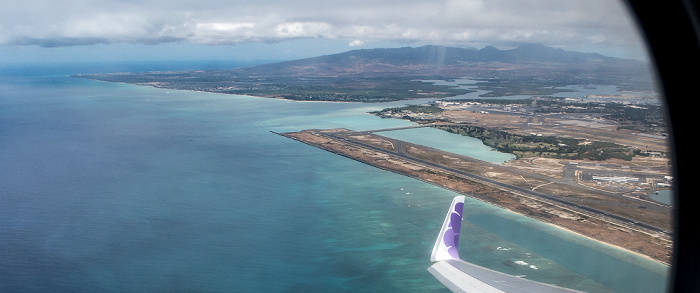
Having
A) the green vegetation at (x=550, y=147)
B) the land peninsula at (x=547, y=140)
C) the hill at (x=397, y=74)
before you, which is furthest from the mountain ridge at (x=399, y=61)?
the green vegetation at (x=550, y=147)

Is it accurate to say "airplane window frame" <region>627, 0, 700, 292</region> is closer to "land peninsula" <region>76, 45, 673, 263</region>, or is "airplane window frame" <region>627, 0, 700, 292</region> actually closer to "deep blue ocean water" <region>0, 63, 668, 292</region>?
"land peninsula" <region>76, 45, 673, 263</region>

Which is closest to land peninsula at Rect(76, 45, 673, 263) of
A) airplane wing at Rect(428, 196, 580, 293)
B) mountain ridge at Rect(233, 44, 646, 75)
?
airplane wing at Rect(428, 196, 580, 293)

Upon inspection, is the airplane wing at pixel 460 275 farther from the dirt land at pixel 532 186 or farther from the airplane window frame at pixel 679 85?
the airplane window frame at pixel 679 85

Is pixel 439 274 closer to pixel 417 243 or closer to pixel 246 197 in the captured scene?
pixel 417 243

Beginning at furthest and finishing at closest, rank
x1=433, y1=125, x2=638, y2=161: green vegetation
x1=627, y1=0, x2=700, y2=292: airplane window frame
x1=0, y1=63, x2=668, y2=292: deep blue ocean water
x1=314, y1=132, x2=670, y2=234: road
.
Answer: x1=433, y1=125, x2=638, y2=161: green vegetation, x1=314, y1=132, x2=670, y2=234: road, x1=0, y1=63, x2=668, y2=292: deep blue ocean water, x1=627, y1=0, x2=700, y2=292: airplane window frame

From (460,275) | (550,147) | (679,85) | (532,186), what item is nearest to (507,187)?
(532,186)

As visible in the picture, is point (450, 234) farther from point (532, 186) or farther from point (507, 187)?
point (532, 186)

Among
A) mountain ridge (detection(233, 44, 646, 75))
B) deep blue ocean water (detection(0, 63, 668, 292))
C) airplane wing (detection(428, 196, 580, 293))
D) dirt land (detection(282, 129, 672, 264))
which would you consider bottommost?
deep blue ocean water (detection(0, 63, 668, 292))
